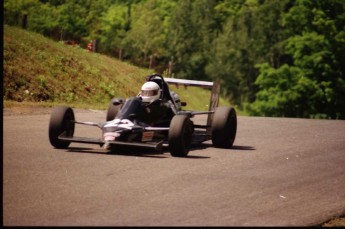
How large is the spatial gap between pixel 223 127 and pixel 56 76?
16755 millimetres

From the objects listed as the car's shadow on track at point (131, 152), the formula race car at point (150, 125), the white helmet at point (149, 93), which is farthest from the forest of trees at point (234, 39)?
the car's shadow on track at point (131, 152)

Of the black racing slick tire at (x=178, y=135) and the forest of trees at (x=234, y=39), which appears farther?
the forest of trees at (x=234, y=39)

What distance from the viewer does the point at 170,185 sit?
10.1 meters

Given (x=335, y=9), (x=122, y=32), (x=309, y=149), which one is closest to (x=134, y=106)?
(x=309, y=149)

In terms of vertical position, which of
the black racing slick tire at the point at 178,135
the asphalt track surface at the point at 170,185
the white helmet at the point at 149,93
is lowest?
the asphalt track surface at the point at 170,185

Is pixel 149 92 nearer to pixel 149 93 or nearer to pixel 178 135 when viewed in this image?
pixel 149 93

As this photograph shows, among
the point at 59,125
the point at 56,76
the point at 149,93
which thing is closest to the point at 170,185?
the point at 59,125

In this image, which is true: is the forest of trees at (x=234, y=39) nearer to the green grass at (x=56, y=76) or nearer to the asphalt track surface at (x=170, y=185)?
the green grass at (x=56, y=76)

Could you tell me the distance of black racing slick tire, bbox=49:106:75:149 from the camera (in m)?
13.1

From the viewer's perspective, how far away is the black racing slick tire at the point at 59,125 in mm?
13109

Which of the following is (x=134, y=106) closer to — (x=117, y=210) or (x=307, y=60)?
(x=117, y=210)

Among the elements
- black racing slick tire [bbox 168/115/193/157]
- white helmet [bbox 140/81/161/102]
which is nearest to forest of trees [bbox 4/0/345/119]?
white helmet [bbox 140/81/161/102]

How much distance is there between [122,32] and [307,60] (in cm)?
4558

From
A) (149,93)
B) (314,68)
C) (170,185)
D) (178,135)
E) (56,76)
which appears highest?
(314,68)
